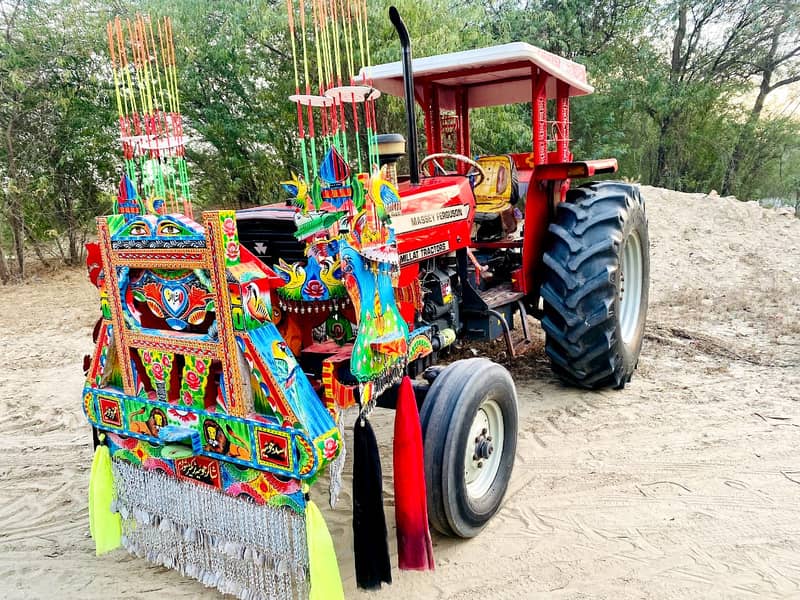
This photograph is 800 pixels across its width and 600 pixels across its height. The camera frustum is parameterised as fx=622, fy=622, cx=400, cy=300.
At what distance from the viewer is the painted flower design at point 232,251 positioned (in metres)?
2.04

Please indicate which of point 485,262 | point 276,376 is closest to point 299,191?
point 276,376

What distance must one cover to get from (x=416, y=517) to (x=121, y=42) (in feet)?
6.65

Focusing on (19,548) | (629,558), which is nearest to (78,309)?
(19,548)

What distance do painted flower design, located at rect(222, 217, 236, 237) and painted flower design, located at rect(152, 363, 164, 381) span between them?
0.65m

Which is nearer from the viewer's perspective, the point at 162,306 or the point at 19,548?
the point at 162,306

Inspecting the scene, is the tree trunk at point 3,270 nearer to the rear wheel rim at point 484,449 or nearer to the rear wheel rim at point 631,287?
the rear wheel rim at point 631,287

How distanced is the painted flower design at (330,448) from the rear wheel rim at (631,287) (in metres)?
3.20

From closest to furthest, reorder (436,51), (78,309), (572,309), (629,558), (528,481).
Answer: (629,558) → (528,481) → (572,309) → (78,309) → (436,51)

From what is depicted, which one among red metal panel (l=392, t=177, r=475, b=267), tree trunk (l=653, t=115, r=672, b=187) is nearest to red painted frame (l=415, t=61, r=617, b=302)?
red metal panel (l=392, t=177, r=475, b=267)

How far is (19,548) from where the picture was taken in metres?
2.85

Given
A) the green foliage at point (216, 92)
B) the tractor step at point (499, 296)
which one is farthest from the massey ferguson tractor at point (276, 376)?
the green foliage at point (216, 92)

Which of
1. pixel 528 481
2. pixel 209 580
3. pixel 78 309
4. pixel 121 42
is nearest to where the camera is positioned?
pixel 121 42

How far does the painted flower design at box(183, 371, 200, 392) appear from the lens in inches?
88.7

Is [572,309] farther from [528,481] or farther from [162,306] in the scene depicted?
[162,306]
